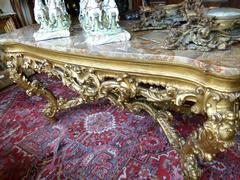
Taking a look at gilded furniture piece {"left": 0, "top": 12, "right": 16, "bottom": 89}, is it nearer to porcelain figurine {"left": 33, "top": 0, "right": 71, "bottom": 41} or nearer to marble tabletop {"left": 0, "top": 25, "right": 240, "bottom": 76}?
marble tabletop {"left": 0, "top": 25, "right": 240, "bottom": 76}

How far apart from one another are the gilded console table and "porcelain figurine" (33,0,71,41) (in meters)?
0.04

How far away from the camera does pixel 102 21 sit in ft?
2.61

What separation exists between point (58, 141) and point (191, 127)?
2.47 feet

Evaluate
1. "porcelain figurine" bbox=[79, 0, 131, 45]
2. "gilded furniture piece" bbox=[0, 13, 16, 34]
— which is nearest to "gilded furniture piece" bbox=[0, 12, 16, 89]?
"gilded furniture piece" bbox=[0, 13, 16, 34]

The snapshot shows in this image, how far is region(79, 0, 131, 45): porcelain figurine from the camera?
0.77 metres

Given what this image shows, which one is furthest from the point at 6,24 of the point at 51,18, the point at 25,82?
the point at 51,18

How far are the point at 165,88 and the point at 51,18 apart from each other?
1.82 ft

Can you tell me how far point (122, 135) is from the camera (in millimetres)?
1228

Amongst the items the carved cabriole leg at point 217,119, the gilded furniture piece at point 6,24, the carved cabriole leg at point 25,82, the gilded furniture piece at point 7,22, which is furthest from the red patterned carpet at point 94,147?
the gilded furniture piece at point 7,22

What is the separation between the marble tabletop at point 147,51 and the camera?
538 mm

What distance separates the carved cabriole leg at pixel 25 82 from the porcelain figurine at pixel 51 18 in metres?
0.22

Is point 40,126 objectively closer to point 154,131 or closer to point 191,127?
point 154,131

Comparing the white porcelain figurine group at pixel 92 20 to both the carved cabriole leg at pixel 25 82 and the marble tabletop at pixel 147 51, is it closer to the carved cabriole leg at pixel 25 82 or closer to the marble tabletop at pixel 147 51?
the marble tabletop at pixel 147 51

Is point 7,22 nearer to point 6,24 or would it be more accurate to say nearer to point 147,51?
point 6,24
